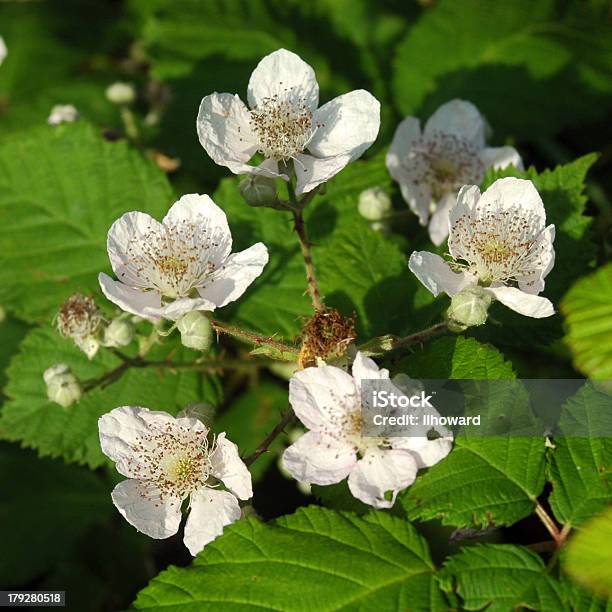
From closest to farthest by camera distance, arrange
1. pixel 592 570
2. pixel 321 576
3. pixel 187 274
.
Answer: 1. pixel 592 570
2. pixel 321 576
3. pixel 187 274

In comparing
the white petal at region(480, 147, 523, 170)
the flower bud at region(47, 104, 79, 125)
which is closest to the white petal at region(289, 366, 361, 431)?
the white petal at region(480, 147, 523, 170)

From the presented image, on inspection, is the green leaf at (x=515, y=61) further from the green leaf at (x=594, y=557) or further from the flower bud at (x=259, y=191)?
the green leaf at (x=594, y=557)

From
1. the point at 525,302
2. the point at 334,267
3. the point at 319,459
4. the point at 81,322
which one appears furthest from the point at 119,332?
the point at 525,302

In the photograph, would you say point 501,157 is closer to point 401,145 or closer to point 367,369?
point 401,145

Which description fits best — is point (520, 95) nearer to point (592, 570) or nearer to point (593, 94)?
point (593, 94)

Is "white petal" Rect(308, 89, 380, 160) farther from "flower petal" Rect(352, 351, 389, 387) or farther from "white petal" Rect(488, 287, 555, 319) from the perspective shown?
"flower petal" Rect(352, 351, 389, 387)

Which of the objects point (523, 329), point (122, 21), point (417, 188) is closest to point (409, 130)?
point (417, 188)
